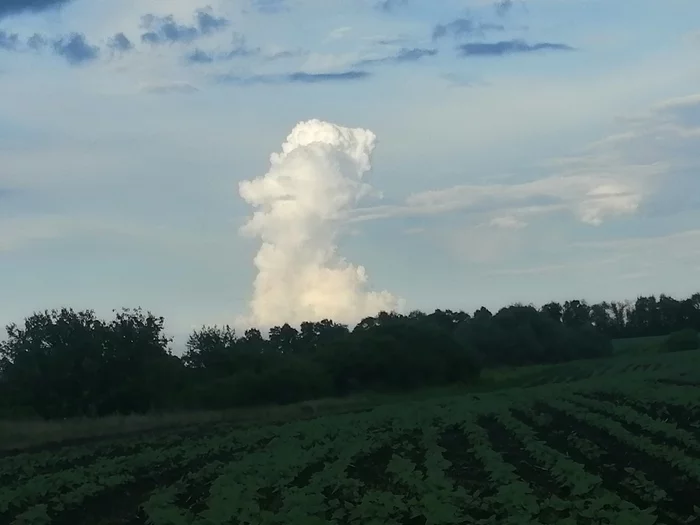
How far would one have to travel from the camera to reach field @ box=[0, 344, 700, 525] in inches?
646

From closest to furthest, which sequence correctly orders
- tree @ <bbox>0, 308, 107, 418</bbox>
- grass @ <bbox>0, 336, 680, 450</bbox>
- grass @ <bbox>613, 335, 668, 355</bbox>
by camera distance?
grass @ <bbox>0, 336, 680, 450</bbox>, tree @ <bbox>0, 308, 107, 418</bbox>, grass @ <bbox>613, 335, 668, 355</bbox>

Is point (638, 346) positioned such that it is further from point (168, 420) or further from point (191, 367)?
point (168, 420)

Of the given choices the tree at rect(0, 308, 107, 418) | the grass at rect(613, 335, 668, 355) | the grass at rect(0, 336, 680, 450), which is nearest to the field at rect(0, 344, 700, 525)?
the grass at rect(0, 336, 680, 450)

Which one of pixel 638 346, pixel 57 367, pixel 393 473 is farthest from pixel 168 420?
pixel 638 346

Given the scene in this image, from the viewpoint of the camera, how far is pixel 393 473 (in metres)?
21.3

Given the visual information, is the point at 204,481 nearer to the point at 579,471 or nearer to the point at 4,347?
the point at 579,471

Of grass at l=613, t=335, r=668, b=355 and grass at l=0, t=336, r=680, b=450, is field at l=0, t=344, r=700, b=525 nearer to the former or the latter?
grass at l=0, t=336, r=680, b=450

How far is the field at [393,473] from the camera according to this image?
16406 millimetres

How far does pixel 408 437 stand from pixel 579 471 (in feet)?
33.9

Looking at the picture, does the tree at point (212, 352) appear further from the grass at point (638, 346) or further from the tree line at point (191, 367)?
the grass at point (638, 346)

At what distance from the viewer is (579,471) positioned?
1994 centimetres

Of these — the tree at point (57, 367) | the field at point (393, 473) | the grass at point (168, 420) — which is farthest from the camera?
the tree at point (57, 367)

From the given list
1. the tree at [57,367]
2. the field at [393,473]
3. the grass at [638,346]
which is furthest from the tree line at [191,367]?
the grass at [638,346]

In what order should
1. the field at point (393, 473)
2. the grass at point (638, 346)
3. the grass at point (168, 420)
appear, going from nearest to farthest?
the field at point (393, 473)
the grass at point (168, 420)
the grass at point (638, 346)
